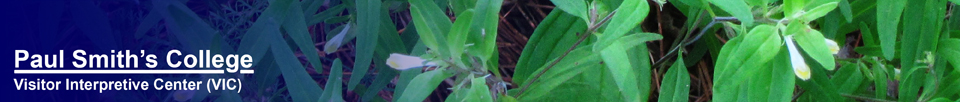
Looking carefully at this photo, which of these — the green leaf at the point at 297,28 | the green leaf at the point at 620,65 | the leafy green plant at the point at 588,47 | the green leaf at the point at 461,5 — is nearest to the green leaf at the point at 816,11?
the leafy green plant at the point at 588,47

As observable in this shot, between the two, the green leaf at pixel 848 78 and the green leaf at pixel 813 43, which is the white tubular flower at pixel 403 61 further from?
the green leaf at pixel 848 78

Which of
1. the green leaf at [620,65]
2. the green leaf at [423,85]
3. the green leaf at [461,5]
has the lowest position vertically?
the green leaf at [423,85]

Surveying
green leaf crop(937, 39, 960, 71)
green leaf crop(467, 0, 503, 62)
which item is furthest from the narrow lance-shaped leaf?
green leaf crop(937, 39, 960, 71)

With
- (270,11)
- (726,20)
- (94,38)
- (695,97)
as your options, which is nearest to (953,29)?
(726,20)

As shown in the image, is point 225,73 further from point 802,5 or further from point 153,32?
point 802,5

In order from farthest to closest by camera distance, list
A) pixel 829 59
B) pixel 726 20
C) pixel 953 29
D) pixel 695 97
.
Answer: pixel 695 97, pixel 953 29, pixel 726 20, pixel 829 59

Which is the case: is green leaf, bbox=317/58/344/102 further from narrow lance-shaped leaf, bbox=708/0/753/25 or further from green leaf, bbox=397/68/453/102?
narrow lance-shaped leaf, bbox=708/0/753/25

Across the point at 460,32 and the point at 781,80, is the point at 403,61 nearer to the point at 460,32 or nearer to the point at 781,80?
the point at 460,32
